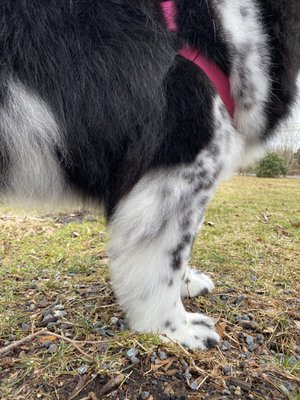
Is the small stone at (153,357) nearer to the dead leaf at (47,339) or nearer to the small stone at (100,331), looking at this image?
the small stone at (100,331)

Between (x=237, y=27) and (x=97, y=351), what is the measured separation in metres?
1.53

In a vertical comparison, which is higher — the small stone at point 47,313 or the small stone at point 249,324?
the small stone at point 249,324

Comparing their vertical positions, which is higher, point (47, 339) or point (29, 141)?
point (29, 141)

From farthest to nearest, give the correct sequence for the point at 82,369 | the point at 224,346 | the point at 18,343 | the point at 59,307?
the point at 59,307
the point at 224,346
the point at 18,343
the point at 82,369

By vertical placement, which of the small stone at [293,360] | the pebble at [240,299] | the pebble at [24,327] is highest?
the pebble at [240,299]

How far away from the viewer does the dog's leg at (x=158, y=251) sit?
1.58 metres

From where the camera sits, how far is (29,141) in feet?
4.75

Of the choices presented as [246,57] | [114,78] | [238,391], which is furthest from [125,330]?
[246,57]

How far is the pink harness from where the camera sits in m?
1.53

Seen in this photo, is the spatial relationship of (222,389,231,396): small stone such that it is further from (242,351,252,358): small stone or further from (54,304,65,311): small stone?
(54,304,65,311): small stone

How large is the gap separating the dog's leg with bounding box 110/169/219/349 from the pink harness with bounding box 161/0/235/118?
1.14 ft

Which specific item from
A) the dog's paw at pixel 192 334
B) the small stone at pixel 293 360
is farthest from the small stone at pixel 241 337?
the small stone at pixel 293 360

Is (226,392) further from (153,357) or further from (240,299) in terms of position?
(240,299)

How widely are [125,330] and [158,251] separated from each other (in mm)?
435
